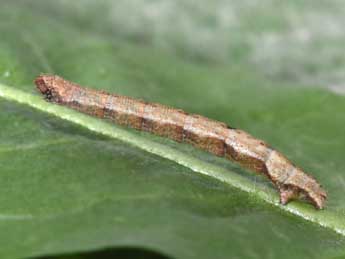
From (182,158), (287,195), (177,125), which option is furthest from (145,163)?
(287,195)

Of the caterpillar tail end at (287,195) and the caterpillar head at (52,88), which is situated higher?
the caterpillar head at (52,88)

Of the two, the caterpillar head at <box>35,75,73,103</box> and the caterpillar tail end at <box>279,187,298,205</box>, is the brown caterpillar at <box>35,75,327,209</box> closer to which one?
the caterpillar head at <box>35,75,73,103</box>

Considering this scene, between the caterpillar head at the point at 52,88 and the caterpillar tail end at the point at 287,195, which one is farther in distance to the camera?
the caterpillar head at the point at 52,88

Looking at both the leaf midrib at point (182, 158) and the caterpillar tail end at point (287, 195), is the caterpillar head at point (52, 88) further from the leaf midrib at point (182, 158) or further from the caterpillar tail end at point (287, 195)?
the caterpillar tail end at point (287, 195)

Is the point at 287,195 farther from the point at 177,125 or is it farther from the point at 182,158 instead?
the point at 177,125

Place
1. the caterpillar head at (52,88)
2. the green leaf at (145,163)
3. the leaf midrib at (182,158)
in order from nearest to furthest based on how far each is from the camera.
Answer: the green leaf at (145,163) < the leaf midrib at (182,158) < the caterpillar head at (52,88)

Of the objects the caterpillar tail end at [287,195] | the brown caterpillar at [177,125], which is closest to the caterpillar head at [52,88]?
the brown caterpillar at [177,125]

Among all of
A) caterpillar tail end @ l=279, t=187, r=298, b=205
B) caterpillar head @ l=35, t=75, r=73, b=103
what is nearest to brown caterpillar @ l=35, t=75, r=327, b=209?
caterpillar head @ l=35, t=75, r=73, b=103
